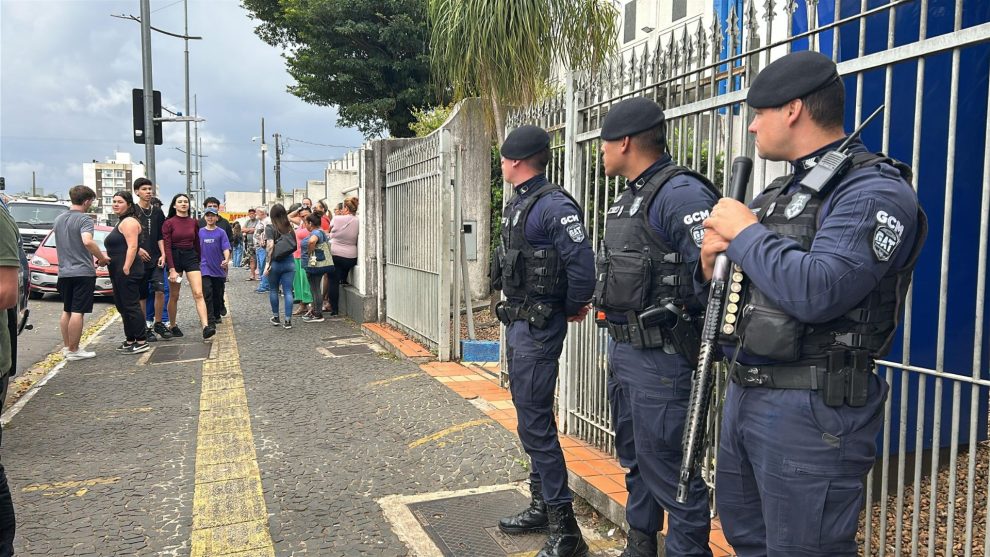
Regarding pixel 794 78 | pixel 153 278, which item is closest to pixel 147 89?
pixel 153 278

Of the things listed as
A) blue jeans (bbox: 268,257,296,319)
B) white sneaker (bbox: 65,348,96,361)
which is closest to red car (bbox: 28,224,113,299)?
blue jeans (bbox: 268,257,296,319)

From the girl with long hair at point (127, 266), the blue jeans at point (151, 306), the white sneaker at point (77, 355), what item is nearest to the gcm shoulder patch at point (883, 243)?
the girl with long hair at point (127, 266)

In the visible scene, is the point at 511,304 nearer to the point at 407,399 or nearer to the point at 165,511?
the point at 165,511

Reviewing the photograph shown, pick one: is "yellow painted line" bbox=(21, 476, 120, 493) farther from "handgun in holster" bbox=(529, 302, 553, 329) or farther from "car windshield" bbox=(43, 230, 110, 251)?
"car windshield" bbox=(43, 230, 110, 251)

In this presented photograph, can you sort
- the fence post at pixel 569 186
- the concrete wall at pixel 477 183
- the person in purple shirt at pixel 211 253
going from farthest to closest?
the concrete wall at pixel 477 183
the person in purple shirt at pixel 211 253
the fence post at pixel 569 186

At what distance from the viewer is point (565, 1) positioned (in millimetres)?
7270

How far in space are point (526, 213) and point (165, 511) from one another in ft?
8.09

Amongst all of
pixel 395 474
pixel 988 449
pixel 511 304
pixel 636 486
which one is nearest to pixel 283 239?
pixel 395 474

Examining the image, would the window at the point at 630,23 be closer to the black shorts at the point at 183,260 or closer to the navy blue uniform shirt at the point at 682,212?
the black shorts at the point at 183,260

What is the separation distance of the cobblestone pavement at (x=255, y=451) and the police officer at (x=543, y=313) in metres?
0.76

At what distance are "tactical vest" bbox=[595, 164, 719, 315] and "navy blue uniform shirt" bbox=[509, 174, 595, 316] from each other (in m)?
0.44

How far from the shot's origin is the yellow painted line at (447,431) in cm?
480

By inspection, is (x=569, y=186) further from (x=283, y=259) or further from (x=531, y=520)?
(x=283, y=259)

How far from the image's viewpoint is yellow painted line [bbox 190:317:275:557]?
3.37 m
